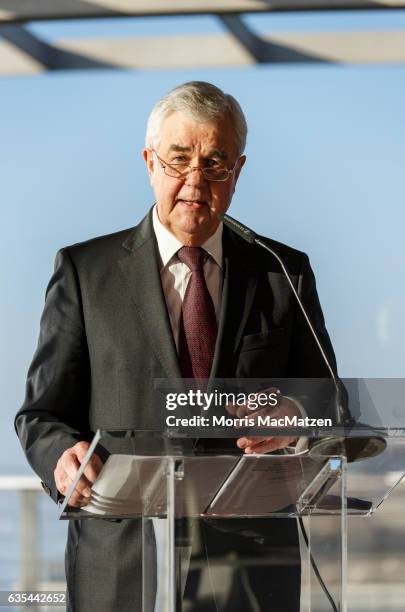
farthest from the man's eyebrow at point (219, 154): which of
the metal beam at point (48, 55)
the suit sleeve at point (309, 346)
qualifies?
the metal beam at point (48, 55)

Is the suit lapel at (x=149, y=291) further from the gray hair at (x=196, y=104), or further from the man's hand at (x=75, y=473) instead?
the man's hand at (x=75, y=473)

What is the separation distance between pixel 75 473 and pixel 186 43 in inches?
90.9

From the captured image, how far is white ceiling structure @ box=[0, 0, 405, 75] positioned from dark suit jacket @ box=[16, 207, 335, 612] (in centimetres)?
141

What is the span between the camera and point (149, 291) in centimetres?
234

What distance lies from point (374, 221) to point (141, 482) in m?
2.17

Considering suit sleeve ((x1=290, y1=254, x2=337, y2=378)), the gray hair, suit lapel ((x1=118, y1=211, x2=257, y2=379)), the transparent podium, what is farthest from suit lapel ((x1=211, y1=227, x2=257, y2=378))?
the transparent podium

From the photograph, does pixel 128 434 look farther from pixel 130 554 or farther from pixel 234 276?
pixel 234 276

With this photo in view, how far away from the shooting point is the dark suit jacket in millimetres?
2182

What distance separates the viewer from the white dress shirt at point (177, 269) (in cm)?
237

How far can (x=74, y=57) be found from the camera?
384 centimetres

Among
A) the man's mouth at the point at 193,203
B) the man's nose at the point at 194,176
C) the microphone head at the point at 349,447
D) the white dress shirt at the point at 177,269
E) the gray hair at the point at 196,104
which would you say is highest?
the gray hair at the point at 196,104

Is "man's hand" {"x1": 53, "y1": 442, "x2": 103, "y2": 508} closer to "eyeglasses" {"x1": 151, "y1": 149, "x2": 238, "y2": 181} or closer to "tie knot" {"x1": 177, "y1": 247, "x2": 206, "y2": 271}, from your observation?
"tie knot" {"x1": 177, "y1": 247, "x2": 206, "y2": 271}

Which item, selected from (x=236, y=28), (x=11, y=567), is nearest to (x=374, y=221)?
(x=236, y=28)

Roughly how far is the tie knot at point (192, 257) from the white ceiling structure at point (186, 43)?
55.8 inches
